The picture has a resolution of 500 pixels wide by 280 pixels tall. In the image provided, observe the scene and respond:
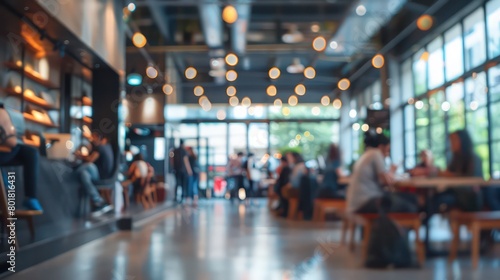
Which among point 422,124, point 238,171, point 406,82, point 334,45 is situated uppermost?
point 334,45

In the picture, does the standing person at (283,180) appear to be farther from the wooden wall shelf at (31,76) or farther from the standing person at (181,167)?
the wooden wall shelf at (31,76)

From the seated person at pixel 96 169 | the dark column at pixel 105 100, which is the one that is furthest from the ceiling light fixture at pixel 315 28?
the seated person at pixel 96 169

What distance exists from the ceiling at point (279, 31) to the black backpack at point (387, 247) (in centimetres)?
541

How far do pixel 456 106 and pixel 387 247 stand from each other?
7.35 m

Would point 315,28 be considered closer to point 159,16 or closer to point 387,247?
point 159,16

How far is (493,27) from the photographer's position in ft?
30.3

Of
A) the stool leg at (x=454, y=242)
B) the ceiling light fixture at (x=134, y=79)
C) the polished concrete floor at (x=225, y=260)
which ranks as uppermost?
the ceiling light fixture at (x=134, y=79)

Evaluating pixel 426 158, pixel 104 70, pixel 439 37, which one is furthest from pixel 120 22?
pixel 439 37

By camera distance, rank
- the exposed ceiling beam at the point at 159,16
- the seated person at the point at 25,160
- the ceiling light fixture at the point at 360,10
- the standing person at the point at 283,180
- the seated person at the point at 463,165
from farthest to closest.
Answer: the exposed ceiling beam at the point at 159,16 → the standing person at the point at 283,180 → the ceiling light fixture at the point at 360,10 → the seated person at the point at 463,165 → the seated person at the point at 25,160

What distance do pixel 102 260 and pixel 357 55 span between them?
9.98 metres

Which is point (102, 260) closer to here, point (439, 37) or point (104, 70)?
point (104, 70)

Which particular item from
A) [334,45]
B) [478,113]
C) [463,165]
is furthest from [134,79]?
[463,165]

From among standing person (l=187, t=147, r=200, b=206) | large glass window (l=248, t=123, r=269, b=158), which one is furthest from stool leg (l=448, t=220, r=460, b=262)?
large glass window (l=248, t=123, r=269, b=158)

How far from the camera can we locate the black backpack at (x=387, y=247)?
4391 millimetres
